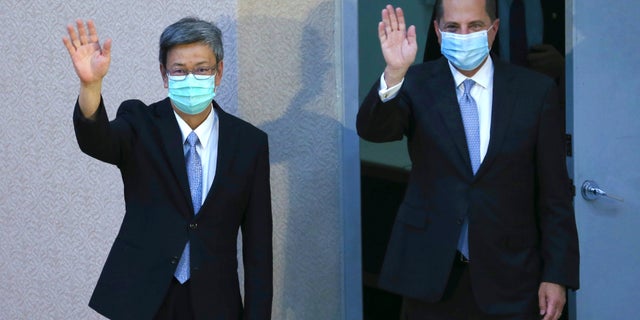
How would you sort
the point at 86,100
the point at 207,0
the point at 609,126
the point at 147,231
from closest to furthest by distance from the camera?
1. the point at 86,100
2. the point at 147,231
3. the point at 207,0
4. the point at 609,126

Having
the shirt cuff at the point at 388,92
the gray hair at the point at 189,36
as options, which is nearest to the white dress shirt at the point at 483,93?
the shirt cuff at the point at 388,92

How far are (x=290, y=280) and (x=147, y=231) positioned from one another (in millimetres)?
982

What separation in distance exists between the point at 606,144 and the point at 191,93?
5.96 feet

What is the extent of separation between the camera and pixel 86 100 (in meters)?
2.62

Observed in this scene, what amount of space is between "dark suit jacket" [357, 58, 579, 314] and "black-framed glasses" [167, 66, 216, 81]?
0.46 meters

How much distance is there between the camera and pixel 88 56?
2.67 meters

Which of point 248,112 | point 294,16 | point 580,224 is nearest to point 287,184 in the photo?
point 248,112

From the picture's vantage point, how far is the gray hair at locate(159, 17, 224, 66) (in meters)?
2.87

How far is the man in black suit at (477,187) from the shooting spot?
2885 millimetres

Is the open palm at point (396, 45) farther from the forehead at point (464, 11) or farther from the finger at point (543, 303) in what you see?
the finger at point (543, 303)

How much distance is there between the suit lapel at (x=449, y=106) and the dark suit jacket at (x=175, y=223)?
22.0 inches

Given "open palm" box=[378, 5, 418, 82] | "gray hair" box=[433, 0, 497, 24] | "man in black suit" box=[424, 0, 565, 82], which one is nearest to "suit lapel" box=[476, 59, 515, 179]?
"gray hair" box=[433, 0, 497, 24]

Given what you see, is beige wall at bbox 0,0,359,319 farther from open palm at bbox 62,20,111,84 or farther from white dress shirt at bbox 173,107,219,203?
open palm at bbox 62,20,111,84

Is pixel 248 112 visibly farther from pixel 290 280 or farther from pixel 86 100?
pixel 86 100
